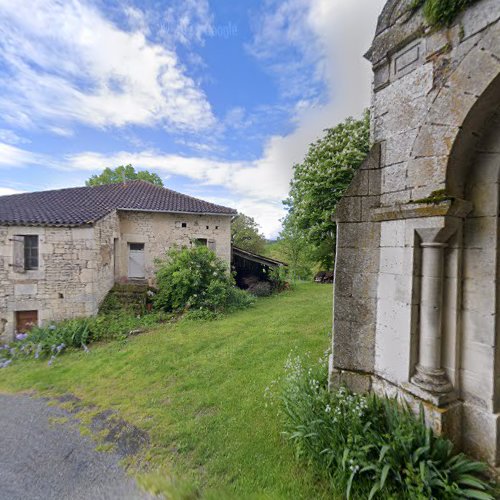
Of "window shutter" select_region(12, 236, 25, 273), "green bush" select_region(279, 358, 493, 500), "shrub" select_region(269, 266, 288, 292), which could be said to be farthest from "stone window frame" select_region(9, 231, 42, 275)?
"shrub" select_region(269, 266, 288, 292)

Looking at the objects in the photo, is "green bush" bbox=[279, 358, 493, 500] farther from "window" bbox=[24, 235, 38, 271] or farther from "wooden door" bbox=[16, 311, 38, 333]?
"window" bbox=[24, 235, 38, 271]

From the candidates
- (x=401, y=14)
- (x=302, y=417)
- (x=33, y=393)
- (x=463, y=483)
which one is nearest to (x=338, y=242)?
(x=302, y=417)

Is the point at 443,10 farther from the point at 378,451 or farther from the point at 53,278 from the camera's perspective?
the point at 53,278

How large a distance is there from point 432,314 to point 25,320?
454 inches

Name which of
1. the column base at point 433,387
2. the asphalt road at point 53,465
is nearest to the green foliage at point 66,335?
the asphalt road at point 53,465

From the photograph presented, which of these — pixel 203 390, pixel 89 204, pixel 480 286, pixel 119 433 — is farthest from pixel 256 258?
pixel 480 286

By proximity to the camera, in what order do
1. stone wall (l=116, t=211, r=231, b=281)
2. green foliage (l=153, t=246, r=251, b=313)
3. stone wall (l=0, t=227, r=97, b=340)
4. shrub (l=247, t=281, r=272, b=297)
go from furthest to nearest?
1. shrub (l=247, t=281, r=272, b=297)
2. stone wall (l=116, t=211, r=231, b=281)
3. green foliage (l=153, t=246, r=251, b=313)
4. stone wall (l=0, t=227, r=97, b=340)

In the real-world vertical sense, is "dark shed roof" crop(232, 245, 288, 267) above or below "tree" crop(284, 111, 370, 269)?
below

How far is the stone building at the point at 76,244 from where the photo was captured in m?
8.55

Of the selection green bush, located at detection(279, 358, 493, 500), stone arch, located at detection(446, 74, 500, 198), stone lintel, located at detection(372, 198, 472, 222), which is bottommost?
green bush, located at detection(279, 358, 493, 500)

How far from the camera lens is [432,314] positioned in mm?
2268

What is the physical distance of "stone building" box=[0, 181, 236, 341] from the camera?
8547 mm

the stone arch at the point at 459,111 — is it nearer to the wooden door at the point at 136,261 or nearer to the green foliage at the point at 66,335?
the green foliage at the point at 66,335

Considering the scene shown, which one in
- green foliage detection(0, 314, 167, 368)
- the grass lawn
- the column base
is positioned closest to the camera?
the column base
